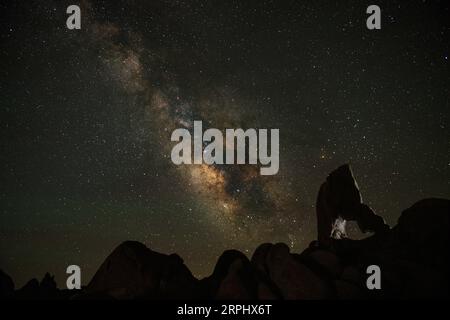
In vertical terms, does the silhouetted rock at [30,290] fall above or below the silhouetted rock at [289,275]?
below

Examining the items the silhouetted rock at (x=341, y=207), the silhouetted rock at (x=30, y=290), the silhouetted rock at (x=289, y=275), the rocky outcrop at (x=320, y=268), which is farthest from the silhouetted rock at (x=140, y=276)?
the silhouetted rock at (x=341, y=207)

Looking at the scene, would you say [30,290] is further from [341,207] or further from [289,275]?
[341,207]

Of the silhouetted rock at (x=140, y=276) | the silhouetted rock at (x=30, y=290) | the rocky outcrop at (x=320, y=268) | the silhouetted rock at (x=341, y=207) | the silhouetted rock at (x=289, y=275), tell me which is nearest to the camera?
A: the silhouetted rock at (x=289, y=275)

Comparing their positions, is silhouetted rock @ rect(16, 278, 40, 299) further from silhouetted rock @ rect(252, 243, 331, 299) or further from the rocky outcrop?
silhouetted rock @ rect(252, 243, 331, 299)

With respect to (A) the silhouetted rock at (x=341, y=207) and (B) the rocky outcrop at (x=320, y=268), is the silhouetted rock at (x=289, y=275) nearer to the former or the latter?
(B) the rocky outcrop at (x=320, y=268)

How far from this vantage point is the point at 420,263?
17.6 metres

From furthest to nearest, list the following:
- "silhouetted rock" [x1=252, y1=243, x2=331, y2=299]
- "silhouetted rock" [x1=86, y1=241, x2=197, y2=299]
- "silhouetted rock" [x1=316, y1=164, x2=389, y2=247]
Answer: "silhouetted rock" [x1=316, y1=164, x2=389, y2=247] → "silhouetted rock" [x1=86, y1=241, x2=197, y2=299] → "silhouetted rock" [x1=252, y1=243, x2=331, y2=299]

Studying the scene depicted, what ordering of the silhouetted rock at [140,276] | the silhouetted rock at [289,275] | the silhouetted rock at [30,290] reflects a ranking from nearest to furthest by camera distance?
the silhouetted rock at [289,275] < the silhouetted rock at [140,276] < the silhouetted rock at [30,290]

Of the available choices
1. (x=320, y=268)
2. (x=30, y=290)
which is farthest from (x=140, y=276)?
(x=30, y=290)

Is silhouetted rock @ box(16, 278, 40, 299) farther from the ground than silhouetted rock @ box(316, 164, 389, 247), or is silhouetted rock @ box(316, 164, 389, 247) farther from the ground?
silhouetted rock @ box(316, 164, 389, 247)

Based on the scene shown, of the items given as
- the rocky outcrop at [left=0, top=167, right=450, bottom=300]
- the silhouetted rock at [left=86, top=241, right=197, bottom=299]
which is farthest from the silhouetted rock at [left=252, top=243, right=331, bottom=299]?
the silhouetted rock at [left=86, top=241, right=197, bottom=299]

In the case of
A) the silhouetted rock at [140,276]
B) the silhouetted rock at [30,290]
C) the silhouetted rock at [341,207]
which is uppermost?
the silhouetted rock at [341,207]

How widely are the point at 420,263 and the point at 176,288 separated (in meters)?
10.6

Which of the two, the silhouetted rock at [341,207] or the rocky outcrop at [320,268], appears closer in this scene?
the rocky outcrop at [320,268]
